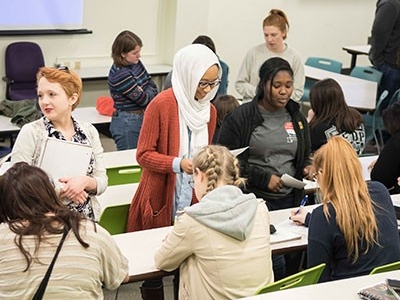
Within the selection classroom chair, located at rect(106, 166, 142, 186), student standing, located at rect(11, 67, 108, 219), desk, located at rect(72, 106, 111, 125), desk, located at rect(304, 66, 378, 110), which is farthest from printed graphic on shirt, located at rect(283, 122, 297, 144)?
desk, located at rect(304, 66, 378, 110)

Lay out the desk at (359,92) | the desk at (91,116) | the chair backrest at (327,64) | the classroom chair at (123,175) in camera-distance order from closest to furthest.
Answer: the classroom chair at (123,175) → the desk at (91,116) → the desk at (359,92) → the chair backrest at (327,64)

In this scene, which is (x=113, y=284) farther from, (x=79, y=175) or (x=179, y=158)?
(x=179, y=158)

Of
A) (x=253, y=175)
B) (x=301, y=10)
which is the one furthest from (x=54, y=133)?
(x=301, y=10)

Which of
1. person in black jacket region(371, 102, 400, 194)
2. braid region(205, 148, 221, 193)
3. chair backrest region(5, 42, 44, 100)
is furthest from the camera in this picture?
chair backrest region(5, 42, 44, 100)

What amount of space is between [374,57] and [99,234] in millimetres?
5631

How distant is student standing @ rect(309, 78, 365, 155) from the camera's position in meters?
4.72

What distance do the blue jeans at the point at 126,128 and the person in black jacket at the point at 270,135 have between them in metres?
1.67

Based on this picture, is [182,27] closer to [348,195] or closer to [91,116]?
[91,116]

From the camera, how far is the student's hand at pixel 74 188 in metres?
3.12

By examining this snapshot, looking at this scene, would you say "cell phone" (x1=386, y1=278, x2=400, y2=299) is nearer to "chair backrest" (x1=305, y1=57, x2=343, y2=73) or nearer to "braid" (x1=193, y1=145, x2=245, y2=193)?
"braid" (x1=193, y1=145, x2=245, y2=193)

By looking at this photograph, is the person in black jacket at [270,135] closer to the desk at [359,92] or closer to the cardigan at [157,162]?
the cardigan at [157,162]

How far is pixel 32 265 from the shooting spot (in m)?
2.39

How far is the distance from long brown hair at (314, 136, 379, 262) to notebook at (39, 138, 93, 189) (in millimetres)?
1056

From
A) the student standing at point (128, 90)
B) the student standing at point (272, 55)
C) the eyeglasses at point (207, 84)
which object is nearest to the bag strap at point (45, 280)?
the eyeglasses at point (207, 84)
